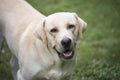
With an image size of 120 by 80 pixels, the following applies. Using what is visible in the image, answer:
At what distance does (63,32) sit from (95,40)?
11.9ft

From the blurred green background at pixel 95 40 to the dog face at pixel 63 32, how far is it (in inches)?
69.0

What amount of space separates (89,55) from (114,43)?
760 mm

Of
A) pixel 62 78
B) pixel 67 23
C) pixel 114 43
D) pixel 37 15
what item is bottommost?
pixel 114 43

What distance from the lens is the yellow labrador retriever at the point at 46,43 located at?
4984 millimetres

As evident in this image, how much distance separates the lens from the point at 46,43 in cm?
516

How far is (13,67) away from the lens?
656 centimetres

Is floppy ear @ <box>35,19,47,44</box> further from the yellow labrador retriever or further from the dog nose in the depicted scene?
the dog nose

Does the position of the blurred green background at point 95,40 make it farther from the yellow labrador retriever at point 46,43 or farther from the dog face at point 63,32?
the dog face at point 63,32

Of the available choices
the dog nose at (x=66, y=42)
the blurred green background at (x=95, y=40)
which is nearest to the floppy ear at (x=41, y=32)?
the dog nose at (x=66, y=42)

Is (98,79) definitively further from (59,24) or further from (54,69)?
(59,24)

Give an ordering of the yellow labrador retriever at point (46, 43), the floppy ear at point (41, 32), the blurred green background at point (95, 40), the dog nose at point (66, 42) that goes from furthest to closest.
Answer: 1. the blurred green background at point (95, 40)
2. the floppy ear at point (41, 32)
3. the yellow labrador retriever at point (46, 43)
4. the dog nose at point (66, 42)

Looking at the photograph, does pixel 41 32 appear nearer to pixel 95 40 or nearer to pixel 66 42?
pixel 66 42

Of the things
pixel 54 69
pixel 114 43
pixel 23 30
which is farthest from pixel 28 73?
pixel 114 43

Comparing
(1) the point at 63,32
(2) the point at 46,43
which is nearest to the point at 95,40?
(2) the point at 46,43
